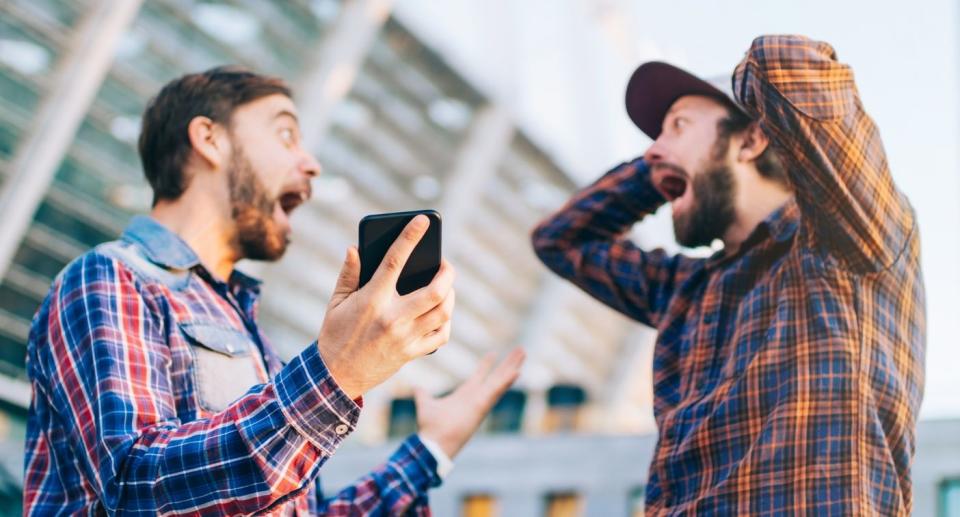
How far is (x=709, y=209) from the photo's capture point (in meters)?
2.96

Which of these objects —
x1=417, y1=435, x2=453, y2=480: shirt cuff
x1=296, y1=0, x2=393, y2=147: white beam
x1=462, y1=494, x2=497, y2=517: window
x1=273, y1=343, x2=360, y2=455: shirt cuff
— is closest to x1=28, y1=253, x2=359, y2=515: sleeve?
x1=273, y1=343, x2=360, y2=455: shirt cuff

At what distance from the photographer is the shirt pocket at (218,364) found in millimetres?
2320

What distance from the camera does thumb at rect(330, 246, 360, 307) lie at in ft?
6.17

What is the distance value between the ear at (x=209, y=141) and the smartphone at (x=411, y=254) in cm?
105

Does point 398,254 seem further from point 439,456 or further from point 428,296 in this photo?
point 439,456

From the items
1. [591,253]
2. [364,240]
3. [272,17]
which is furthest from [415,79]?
[364,240]

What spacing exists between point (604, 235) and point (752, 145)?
626 millimetres

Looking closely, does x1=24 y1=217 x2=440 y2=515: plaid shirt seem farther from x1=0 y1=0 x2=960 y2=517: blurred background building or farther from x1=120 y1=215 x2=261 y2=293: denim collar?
x1=0 y1=0 x2=960 y2=517: blurred background building

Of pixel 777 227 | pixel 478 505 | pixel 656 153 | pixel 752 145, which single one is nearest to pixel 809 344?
pixel 777 227

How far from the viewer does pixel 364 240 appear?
6.27 ft

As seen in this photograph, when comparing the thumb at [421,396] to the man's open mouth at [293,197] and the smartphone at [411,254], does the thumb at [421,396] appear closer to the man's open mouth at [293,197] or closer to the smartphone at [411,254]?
the man's open mouth at [293,197]

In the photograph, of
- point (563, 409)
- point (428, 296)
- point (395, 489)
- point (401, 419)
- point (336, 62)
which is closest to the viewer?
point (428, 296)

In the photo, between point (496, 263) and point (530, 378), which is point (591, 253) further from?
point (530, 378)

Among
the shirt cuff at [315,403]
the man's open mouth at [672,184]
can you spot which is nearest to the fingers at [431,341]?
the shirt cuff at [315,403]
